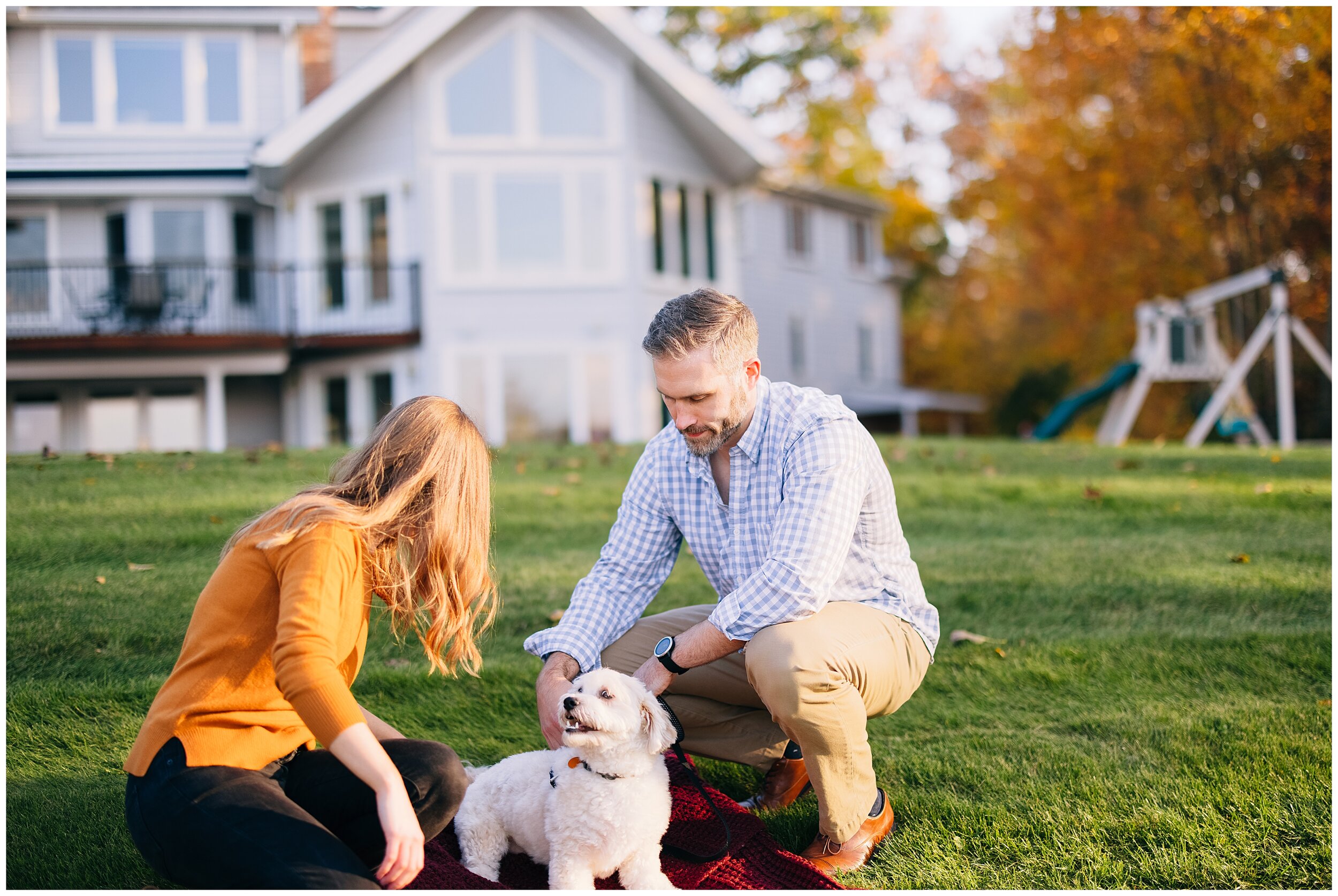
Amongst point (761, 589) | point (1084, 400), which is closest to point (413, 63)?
point (1084, 400)

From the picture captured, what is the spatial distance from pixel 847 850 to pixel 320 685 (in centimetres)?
168

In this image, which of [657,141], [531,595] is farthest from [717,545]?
[657,141]

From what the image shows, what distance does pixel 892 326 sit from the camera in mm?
28688

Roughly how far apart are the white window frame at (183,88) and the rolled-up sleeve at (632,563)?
58.9 ft

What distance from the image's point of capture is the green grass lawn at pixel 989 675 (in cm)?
329

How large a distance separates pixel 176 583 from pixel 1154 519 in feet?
21.5

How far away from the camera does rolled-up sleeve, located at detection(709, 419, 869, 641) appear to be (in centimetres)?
312

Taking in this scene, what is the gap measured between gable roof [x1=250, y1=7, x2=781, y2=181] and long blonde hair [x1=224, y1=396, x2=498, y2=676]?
14333 mm

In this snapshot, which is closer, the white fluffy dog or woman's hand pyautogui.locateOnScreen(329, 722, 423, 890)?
woman's hand pyautogui.locateOnScreen(329, 722, 423, 890)

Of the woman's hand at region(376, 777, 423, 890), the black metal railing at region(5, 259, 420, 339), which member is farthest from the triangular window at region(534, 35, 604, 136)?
the woman's hand at region(376, 777, 423, 890)

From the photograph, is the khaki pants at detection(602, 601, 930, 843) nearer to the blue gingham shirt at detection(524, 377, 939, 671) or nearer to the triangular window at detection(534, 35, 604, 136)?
the blue gingham shirt at detection(524, 377, 939, 671)

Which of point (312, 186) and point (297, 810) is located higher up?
point (312, 186)

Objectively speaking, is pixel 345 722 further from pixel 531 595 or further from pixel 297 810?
pixel 531 595

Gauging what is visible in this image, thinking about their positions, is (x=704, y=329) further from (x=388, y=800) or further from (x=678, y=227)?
(x=678, y=227)
